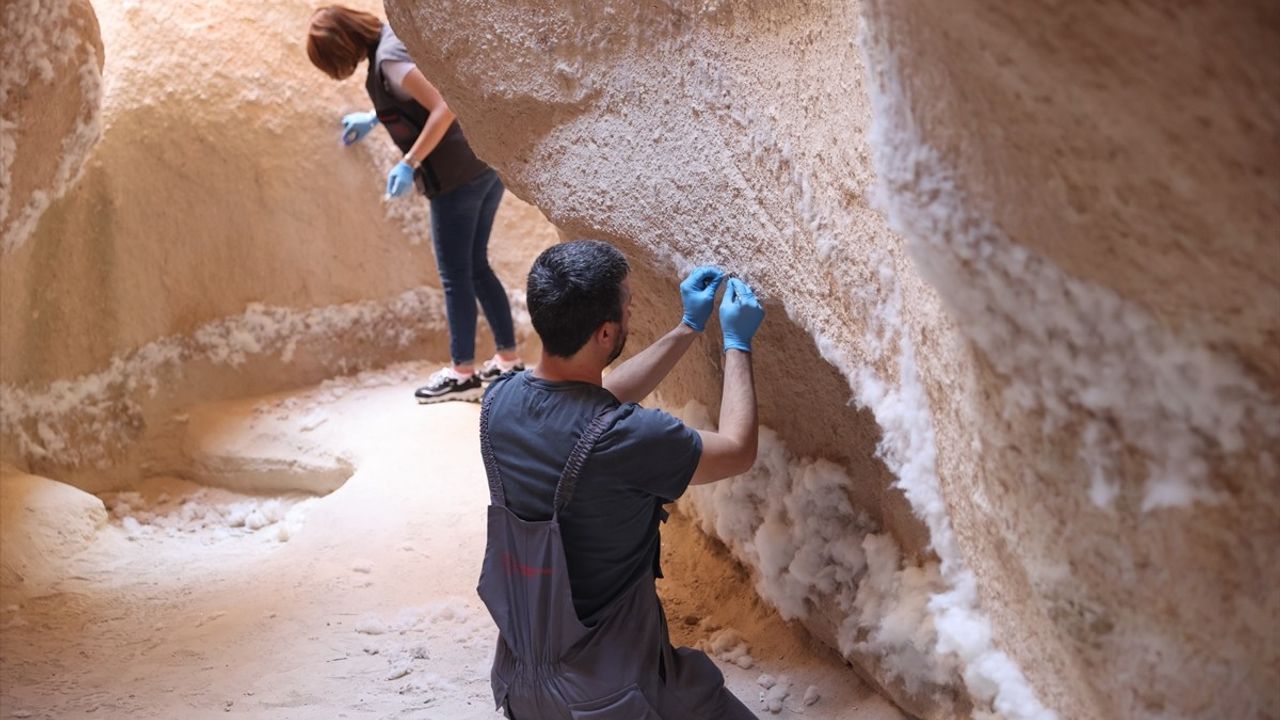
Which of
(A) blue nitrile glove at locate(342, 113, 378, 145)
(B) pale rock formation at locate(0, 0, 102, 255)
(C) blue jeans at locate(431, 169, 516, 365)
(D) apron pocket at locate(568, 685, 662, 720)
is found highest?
(B) pale rock formation at locate(0, 0, 102, 255)

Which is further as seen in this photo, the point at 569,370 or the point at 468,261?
the point at 468,261

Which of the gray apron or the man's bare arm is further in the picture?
the man's bare arm

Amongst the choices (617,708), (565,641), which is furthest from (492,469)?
(617,708)

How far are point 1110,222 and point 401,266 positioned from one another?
3471mm

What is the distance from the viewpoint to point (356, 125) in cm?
415

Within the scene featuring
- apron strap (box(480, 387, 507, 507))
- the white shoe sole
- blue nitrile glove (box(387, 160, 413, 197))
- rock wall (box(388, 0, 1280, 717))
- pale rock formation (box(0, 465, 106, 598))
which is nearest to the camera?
rock wall (box(388, 0, 1280, 717))

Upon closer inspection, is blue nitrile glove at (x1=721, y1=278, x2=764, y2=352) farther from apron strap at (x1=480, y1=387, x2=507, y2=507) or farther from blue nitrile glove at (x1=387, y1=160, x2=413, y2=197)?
blue nitrile glove at (x1=387, y1=160, x2=413, y2=197)

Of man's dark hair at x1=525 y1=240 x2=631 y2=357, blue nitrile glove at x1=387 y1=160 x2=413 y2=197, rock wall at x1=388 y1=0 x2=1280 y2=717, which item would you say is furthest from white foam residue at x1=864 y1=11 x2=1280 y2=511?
blue nitrile glove at x1=387 y1=160 x2=413 y2=197

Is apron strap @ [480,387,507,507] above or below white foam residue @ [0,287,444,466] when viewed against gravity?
above

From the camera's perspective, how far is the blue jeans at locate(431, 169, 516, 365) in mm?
3615

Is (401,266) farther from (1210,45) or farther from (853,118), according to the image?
(1210,45)

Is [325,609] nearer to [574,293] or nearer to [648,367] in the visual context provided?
[648,367]

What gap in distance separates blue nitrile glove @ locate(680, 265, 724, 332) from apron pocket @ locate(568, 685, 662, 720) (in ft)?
1.98

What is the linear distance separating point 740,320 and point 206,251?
105 inches
